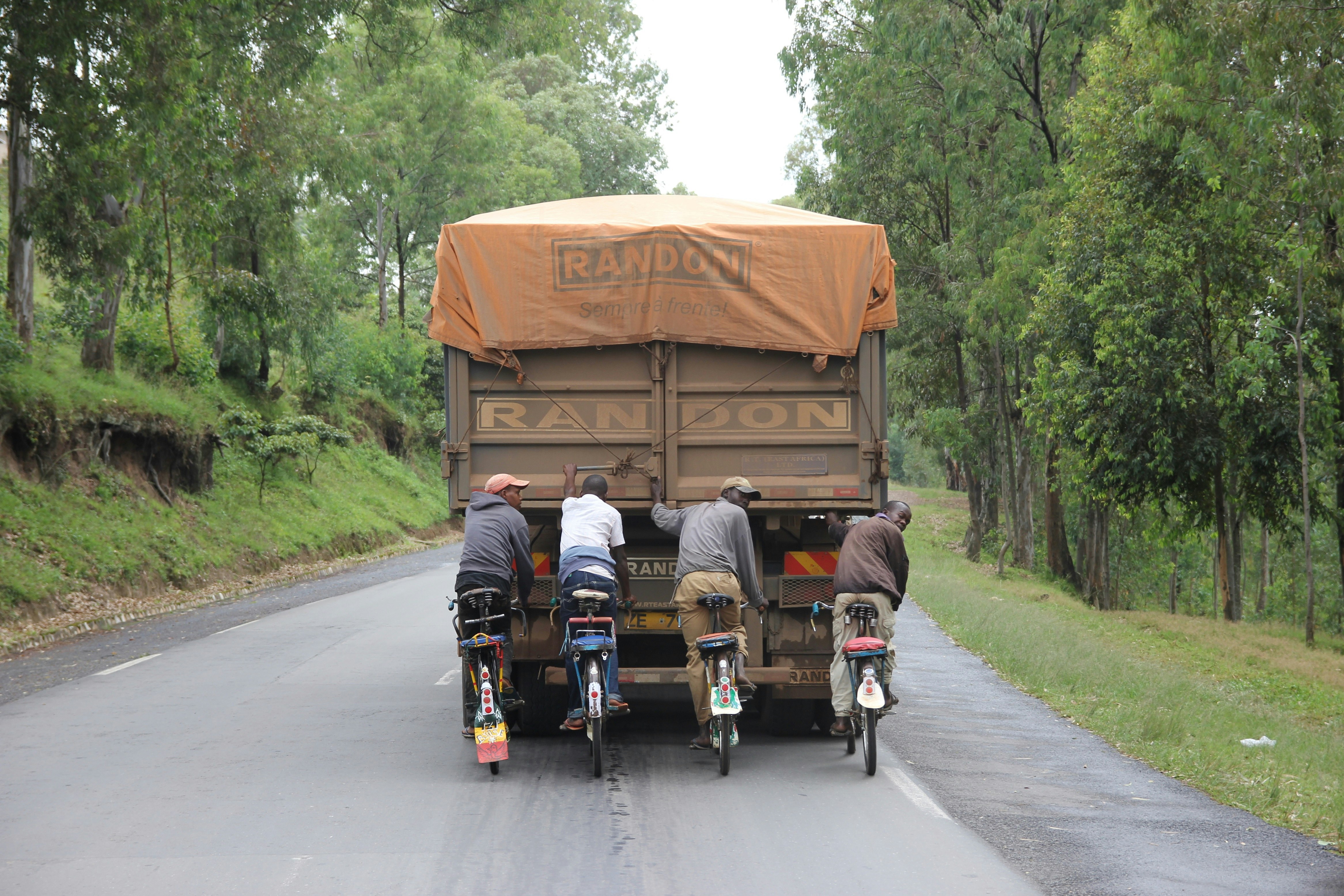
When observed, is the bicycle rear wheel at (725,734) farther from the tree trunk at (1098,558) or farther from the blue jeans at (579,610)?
the tree trunk at (1098,558)

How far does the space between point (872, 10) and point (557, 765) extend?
19.5 metres

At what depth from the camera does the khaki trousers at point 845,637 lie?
868cm

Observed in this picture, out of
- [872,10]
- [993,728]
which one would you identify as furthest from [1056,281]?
[993,728]

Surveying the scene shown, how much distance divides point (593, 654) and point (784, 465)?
1956 mm

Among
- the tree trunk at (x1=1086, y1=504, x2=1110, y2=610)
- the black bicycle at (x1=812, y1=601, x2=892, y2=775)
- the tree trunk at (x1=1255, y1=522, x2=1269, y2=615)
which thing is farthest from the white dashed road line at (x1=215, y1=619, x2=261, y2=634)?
the tree trunk at (x1=1255, y1=522, x2=1269, y2=615)

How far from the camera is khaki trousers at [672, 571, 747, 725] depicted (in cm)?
835

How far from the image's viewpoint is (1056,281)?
2311 cm

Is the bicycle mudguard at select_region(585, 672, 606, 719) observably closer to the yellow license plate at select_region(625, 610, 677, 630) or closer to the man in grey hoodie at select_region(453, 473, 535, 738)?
the man in grey hoodie at select_region(453, 473, 535, 738)

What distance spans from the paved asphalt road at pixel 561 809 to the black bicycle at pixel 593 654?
0.35 meters

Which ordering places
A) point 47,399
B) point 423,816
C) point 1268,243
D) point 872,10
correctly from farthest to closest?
1. point 872,10
2. point 47,399
3. point 1268,243
4. point 423,816

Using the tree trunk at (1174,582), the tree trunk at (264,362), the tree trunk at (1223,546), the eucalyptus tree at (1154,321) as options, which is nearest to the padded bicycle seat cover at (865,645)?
the eucalyptus tree at (1154,321)

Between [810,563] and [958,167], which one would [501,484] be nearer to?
[810,563]

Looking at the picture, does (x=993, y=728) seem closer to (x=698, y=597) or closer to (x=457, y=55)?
(x=698, y=597)

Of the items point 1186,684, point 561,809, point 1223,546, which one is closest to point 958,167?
point 1223,546
